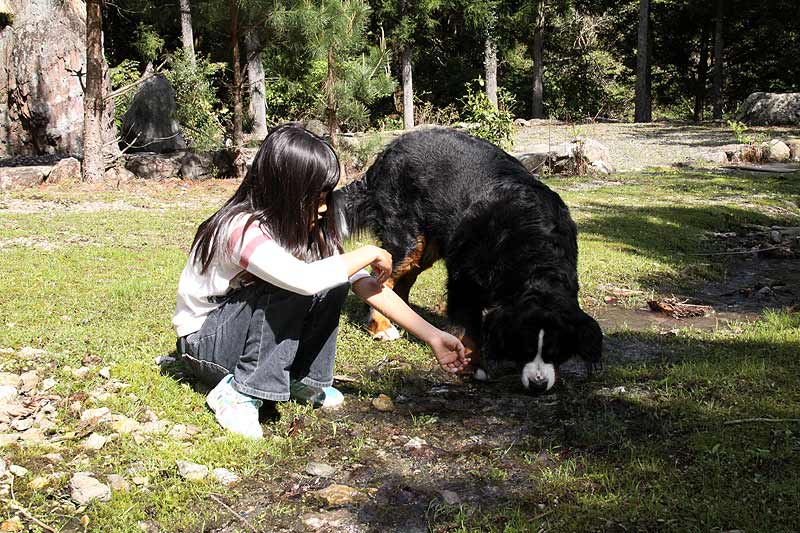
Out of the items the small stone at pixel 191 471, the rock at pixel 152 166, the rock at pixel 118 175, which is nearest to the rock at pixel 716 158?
the rock at pixel 152 166

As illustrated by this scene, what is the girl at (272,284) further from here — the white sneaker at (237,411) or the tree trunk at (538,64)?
the tree trunk at (538,64)

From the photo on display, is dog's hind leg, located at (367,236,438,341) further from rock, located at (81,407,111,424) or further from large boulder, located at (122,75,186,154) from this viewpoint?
large boulder, located at (122,75,186,154)

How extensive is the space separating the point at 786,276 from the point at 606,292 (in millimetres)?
2109

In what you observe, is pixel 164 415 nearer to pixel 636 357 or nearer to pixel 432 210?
pixel 432 210

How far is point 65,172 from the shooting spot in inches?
482

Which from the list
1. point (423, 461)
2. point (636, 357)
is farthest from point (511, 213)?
point (423, 461)

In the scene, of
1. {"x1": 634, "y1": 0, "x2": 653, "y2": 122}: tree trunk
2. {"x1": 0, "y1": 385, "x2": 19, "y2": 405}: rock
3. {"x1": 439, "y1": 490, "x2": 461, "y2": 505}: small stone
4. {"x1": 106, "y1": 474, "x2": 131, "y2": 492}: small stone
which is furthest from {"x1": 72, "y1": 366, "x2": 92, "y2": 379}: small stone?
{"x1": 634, "y1": 0, "x2": 653, "y2": 122}: tree trunk

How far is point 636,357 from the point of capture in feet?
15.7

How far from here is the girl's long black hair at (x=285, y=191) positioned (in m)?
3.33

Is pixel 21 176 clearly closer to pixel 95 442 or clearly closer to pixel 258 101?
pixel 258 101

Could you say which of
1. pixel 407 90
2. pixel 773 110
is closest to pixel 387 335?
pixel 407 90

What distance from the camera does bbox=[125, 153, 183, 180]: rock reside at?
1354cm

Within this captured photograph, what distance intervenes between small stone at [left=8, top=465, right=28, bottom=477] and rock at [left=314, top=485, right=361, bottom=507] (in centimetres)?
117

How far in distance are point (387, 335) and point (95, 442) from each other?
93.0 inches
